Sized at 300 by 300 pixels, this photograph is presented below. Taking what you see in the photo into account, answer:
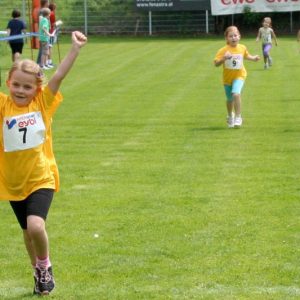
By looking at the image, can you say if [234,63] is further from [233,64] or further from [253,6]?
[253,6]

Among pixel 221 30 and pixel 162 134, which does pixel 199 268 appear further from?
pixel 221 30

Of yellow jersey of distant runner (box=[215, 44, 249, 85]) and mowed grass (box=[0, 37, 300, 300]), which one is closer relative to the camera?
mowed grass (box=[0, 37, 300, 300])

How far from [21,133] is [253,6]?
4529cm

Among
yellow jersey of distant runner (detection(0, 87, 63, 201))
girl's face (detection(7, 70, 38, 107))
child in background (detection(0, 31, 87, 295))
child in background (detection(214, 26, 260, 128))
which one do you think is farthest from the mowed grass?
girl's face (detection(7, 70, 38, 107))

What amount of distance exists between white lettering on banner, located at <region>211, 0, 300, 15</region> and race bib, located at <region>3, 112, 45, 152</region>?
147 feet

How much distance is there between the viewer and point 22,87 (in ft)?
24.3

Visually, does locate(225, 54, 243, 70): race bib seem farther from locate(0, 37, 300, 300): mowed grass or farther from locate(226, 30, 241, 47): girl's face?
locate(0, 37, 300, 300): mowed grass

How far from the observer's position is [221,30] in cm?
5309

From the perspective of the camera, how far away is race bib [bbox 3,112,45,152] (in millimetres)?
7406

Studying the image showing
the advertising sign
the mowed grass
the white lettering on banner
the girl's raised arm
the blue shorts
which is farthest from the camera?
the advertising sign

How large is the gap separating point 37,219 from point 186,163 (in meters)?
7.00

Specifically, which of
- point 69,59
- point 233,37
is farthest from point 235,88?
point 69,59

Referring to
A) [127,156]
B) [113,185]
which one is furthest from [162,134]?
[113,185]

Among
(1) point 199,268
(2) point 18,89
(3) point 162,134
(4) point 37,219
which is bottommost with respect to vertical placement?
(3) point 162,134
